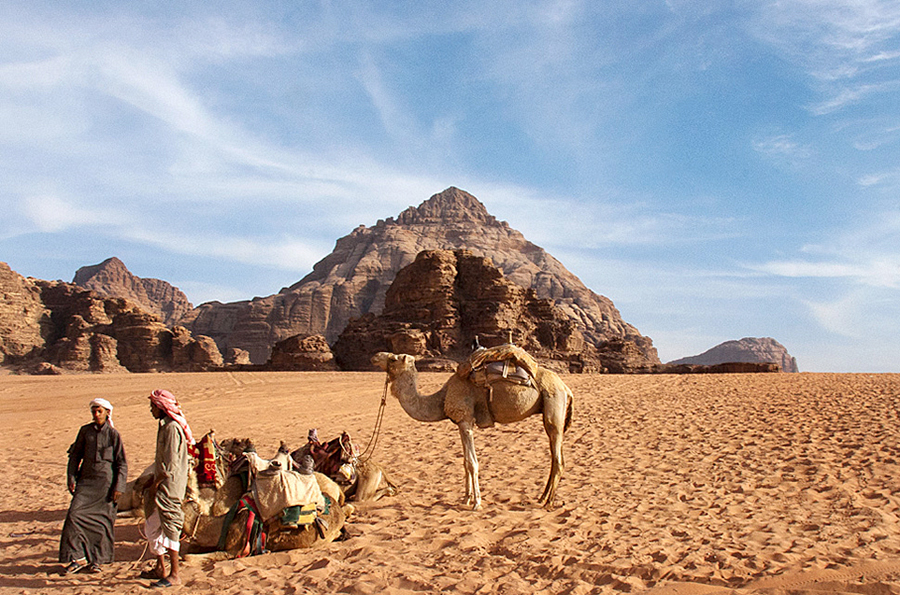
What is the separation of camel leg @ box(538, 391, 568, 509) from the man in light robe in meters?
4.48

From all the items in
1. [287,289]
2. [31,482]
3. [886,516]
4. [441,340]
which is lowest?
[31,482]

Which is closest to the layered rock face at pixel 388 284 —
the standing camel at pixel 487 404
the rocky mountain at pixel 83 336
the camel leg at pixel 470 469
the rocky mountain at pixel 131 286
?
the rocky mountain at pixel 83 336

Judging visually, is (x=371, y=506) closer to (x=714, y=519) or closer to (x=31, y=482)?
(x=714, y=519)

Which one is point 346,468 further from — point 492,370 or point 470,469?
point 492,370

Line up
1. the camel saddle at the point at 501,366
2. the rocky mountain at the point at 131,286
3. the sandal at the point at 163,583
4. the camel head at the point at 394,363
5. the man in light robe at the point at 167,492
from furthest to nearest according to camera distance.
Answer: the rocky mountain at the point at 131,286
the camel head at the point at 394,363
the camel saddle at the point at 501,366
the man in light robe at the point at 167,492
the sandal at the point at 163,583

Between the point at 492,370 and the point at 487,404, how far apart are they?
0.54 meters

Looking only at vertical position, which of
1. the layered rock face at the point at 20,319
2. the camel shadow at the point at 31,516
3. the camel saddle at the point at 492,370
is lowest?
the camel shadow at the point at 31,516

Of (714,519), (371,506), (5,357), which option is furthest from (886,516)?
(5,357)

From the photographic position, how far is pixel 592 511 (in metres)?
7.55

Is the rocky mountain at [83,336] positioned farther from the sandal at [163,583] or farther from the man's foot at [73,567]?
the sandal at [163,583]

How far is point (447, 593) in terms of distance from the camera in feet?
16.4

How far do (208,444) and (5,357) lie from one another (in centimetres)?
5483

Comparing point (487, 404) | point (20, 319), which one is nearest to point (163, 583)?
point (487, 404)

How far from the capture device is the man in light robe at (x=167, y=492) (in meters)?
5.21
